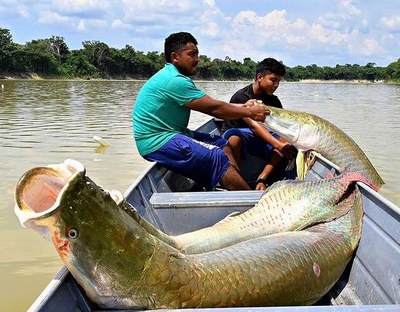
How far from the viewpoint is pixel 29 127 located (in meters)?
15.2

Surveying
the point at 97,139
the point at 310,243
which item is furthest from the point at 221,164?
the point at 97,139

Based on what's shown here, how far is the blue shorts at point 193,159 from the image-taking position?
4820 mm

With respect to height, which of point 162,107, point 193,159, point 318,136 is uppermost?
point 162,107

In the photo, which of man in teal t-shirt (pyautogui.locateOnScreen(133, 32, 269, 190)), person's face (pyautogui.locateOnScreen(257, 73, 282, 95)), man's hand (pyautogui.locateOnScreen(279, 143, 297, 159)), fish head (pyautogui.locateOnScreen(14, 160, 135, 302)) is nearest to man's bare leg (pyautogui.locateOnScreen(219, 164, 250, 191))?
man in teal t-shirt (pyautogui.locateOnScreen(133, 32, 269, 190))

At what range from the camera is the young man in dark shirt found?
5.88 metres

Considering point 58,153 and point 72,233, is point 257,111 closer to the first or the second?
point 72,233

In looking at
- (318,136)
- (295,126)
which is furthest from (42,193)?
(318,136)

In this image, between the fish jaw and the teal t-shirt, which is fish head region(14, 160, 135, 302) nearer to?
the fish jaw

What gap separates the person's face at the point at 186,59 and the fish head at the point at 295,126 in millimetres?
1003

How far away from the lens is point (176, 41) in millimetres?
5121

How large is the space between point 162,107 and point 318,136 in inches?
70.2

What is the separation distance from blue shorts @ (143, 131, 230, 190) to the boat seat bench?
0.62 meters

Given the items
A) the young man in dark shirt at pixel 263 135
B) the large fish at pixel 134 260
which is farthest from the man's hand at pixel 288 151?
the large fish at pixel 134 260

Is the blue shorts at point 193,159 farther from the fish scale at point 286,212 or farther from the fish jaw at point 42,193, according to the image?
the fish jaw at point 42,193
